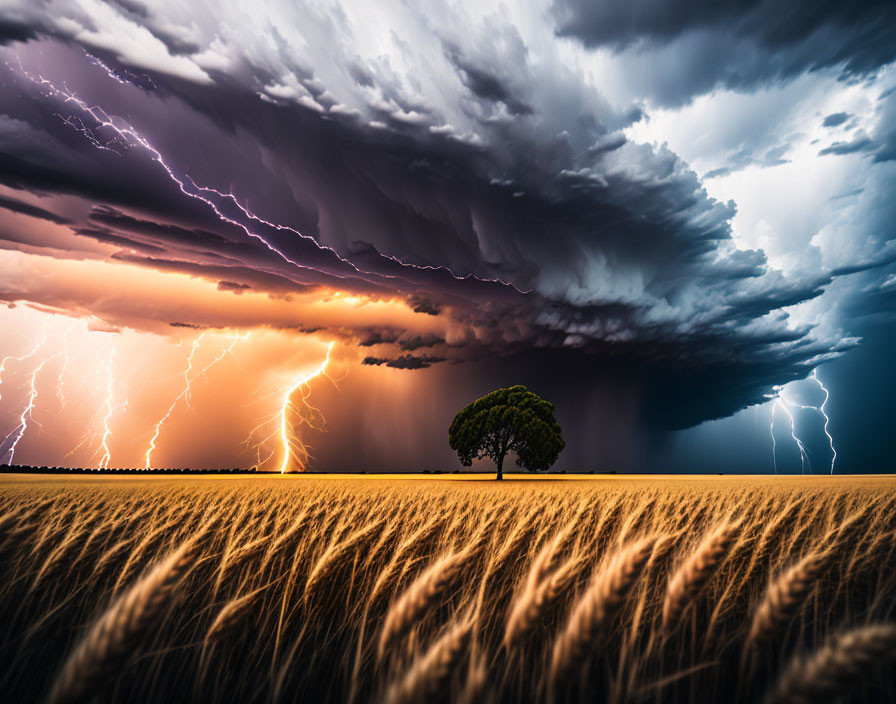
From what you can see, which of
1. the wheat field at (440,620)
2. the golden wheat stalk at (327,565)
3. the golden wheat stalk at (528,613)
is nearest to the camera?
the wheat field at (440,620)

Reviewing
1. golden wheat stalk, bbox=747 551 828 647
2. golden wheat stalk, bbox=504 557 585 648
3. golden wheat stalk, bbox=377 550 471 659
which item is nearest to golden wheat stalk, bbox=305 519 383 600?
golden wheat stalk, bbox=377 550 471 659

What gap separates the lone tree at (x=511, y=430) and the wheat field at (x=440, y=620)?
31562mm

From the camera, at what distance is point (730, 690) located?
2.30 metres

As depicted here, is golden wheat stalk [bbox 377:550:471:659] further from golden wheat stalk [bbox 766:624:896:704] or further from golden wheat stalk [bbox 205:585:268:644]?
golden wheat stalk [bbox 766:624:896:704]

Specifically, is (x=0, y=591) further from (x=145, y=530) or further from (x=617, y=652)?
(x=617, y=652)

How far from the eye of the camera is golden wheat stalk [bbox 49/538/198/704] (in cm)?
129

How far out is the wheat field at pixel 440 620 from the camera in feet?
4.74

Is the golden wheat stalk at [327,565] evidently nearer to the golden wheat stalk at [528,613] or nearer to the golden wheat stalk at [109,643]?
the golden wheat stalk at [109,643]

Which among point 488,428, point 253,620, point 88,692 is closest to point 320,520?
point 253,620

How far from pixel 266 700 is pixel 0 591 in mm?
2494

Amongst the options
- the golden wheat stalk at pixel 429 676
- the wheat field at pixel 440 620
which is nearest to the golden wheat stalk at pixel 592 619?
the wheat field at pixel 440 620

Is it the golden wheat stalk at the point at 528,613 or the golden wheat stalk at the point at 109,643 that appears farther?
the golden wheat stalk at the point at 528,613

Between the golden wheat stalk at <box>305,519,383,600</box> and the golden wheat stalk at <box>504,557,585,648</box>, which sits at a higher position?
the golden wheat stalk at <box>504,557,585,648</box>

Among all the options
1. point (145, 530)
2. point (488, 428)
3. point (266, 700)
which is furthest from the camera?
point (488, 428)
